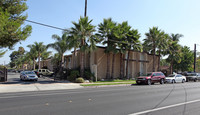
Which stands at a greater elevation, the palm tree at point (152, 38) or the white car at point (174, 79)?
the palm tree at point (152, 38)

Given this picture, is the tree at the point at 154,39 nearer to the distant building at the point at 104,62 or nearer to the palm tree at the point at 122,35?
the distant building at the point at 104,62

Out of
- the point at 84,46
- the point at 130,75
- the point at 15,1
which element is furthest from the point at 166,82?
the point at 15,1

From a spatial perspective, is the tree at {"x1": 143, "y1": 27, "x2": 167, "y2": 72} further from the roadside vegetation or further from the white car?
the white car

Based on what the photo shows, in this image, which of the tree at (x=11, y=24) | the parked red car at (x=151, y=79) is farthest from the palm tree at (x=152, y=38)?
the tree at (x=11, y=24)

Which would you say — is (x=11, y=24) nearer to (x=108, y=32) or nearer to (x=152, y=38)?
(x=108, y=32)

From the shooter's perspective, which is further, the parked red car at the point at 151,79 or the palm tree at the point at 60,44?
the palm tree at the point at 60,44

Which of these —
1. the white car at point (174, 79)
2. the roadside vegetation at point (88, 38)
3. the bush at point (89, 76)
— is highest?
the roadside vegetation at point (88, 38)

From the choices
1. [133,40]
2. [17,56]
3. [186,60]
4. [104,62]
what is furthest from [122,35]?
[17,56]

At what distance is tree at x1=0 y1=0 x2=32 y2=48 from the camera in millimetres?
16031

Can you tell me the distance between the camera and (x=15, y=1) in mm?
19391

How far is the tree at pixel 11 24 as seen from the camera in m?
16.0

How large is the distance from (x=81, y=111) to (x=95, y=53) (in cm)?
2048

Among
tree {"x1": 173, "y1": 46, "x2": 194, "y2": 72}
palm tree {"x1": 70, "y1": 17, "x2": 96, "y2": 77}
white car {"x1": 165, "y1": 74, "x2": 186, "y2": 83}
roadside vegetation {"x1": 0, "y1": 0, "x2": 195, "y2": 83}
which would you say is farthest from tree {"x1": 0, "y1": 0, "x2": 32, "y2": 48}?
tree {"x1": 173, "y1": 46, "x2": 194, "y2": 72}

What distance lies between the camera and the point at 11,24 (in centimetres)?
1644
